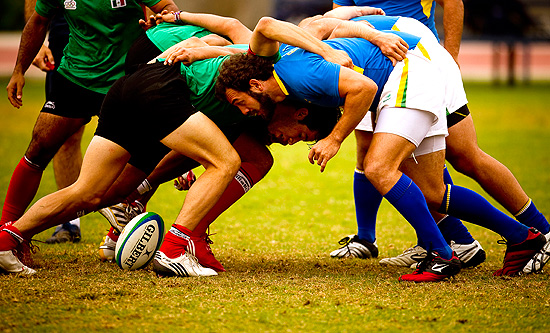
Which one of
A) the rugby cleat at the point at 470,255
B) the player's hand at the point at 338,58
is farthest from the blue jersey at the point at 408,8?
the rugby cleat at the point at 470,255

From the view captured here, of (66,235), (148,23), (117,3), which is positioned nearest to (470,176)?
(148,23)

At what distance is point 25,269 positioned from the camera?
476cm

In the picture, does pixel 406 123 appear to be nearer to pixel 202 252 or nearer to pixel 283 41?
pixel 283 41

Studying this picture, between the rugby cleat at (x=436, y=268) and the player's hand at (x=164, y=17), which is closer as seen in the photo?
the rugby cleat at (x=436, y=268)

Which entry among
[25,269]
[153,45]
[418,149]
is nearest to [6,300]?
[25,269]

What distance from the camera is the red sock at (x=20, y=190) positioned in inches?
222

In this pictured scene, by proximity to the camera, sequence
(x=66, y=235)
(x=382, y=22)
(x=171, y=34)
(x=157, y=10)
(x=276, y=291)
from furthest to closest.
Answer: (x=66, y=235) < (x=157, y=10) < (x=171, y=34) < (x=382, y=22) < (x=276, y=291)

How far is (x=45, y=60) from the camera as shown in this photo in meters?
6.25

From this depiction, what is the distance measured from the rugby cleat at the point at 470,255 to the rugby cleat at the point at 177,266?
1.95m

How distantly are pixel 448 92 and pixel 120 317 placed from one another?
269cm

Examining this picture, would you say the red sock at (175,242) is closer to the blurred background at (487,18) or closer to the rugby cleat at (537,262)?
the rugby cleat at (537,262)

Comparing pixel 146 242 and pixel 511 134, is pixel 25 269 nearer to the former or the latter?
pixel 146 242

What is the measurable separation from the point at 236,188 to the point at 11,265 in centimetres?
166

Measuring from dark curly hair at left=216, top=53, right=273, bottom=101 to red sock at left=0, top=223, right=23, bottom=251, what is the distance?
171 centimetres
